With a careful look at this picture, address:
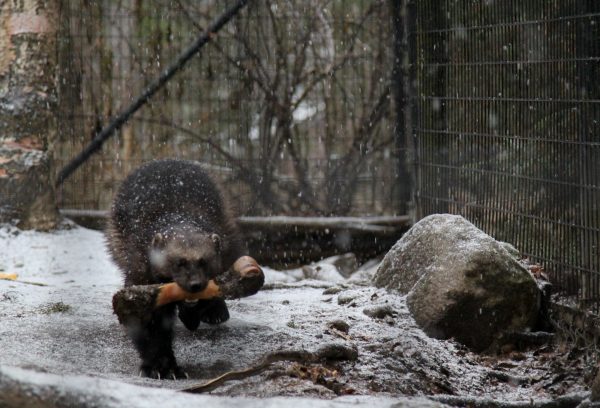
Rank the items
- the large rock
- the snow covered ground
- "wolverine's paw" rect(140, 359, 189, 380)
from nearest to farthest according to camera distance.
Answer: the snow covered ground
"wolverine's paw" rect(140, 359, 189, 380)
the large rock

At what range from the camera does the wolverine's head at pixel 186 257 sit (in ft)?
18.0

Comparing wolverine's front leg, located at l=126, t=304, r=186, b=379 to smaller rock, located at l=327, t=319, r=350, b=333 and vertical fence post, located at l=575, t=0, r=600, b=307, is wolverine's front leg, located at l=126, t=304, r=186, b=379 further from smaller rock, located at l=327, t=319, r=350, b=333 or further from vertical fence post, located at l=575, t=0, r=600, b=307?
vertical fence post, located at l=575, t=0, r=600, b=307

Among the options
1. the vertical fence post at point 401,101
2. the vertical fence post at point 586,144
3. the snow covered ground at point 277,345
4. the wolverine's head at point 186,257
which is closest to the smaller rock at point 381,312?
the snow covered ground at point 277,345

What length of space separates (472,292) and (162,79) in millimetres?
4613

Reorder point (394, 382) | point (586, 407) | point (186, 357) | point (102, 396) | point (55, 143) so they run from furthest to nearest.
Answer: point (55, 143) → point (186, 357) → point (394, 382) → point (586, 407) → point (102, 396)

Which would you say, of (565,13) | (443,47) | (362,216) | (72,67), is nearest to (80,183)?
(72,67)

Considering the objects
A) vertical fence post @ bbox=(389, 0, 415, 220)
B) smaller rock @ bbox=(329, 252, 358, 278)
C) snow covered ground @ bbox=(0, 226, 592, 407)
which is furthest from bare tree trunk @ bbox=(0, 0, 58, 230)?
vertical fence post @ bbox=(389, 0, 415, 220)

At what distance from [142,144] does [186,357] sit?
4525 mm

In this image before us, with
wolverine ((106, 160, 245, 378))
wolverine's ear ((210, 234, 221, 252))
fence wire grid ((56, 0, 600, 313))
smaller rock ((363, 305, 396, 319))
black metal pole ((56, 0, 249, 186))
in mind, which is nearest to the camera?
wolverine ((106, 160, 245, 378))

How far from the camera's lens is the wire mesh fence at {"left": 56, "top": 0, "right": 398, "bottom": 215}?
9641 mm

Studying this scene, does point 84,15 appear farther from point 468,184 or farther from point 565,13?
point 565,13

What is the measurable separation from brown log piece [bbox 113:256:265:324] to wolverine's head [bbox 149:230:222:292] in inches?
2.5

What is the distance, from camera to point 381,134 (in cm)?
975

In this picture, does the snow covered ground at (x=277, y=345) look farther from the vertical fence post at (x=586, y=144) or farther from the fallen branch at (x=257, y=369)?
the vertical fence post at (x=586, y=144)
